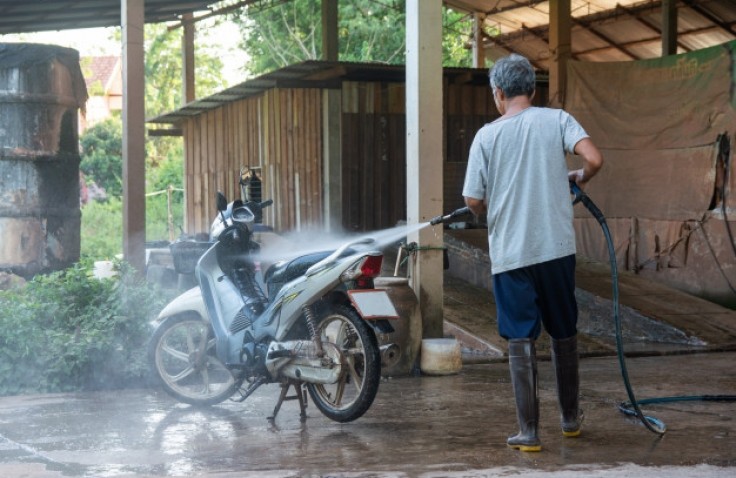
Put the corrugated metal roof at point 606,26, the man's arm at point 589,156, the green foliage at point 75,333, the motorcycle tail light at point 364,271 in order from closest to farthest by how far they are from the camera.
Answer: the man's arm at point 589,156 < the motorcycle tail light at point 364,271 < the green foliage at point 75,333 < the corrugated metal roof at point 606,26

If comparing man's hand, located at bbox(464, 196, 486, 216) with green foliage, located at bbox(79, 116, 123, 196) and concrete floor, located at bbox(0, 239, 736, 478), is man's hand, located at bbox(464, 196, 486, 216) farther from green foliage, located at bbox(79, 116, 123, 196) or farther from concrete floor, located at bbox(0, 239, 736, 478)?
green foliage, located at bbox(79, 116, 123, 196)

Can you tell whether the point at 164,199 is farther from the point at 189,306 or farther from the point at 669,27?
the point at 189,306

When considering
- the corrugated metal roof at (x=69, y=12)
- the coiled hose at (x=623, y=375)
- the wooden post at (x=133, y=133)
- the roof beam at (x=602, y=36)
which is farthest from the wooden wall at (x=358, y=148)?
the coiled hose at (x=623, y=375)

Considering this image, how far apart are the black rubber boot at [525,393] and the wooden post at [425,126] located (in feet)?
9.76

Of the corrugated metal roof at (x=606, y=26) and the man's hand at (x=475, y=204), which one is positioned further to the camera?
the corrugated metal roof at (x=606, y=26)

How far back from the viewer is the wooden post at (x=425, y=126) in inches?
321

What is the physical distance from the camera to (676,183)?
13.3m

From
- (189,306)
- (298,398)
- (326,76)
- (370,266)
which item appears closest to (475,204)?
(370,266)

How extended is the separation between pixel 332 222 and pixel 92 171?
19.9 meters

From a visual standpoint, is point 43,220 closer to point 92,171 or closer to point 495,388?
point 495,388

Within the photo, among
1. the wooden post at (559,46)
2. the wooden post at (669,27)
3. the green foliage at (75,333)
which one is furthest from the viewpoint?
the wooden post at (669,27)

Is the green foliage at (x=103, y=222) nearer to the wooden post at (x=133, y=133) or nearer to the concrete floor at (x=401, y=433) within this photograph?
the wooden post at (x=133, y=133)

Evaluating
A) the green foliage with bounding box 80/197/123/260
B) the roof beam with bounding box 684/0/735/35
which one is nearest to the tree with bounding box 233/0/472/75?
the green foliage with bounding box 80/197/123/260

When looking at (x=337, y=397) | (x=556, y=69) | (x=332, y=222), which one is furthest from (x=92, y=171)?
(x=337, y=397)
